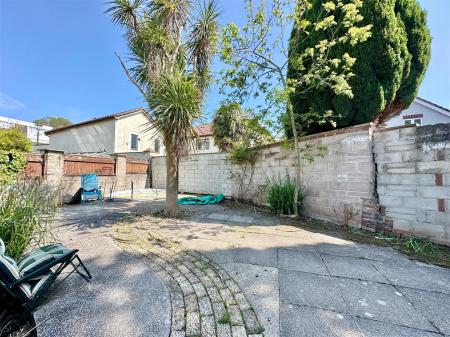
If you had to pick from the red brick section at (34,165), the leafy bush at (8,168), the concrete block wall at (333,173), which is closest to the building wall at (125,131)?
the red brick section at (34,165)

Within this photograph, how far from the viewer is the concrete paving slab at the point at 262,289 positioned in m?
1.63

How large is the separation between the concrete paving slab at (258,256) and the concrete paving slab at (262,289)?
124 mm

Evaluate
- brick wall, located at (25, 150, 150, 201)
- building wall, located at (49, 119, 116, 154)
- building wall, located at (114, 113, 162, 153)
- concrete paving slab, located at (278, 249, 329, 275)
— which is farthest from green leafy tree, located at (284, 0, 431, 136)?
building wall, located at (49, 119, 116, 154)

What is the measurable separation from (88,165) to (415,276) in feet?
34.0

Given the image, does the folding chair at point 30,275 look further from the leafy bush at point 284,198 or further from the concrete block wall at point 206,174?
the concrete block wall at point 206,174

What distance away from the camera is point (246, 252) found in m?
3.03

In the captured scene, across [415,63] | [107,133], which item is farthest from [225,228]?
[107,133]

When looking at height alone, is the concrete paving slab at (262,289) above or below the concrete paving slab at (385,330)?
above

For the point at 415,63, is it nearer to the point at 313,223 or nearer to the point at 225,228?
the point at 313,223

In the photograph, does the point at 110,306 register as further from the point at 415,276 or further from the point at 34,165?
the point at 34,165

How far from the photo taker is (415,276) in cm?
239

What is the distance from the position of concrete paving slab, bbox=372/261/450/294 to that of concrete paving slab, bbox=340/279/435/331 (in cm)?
29

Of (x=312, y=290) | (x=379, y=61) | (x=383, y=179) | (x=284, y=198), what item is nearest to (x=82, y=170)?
(x=284, y=198)

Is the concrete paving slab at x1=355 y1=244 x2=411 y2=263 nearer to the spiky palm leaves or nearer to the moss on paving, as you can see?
the moss on paving
